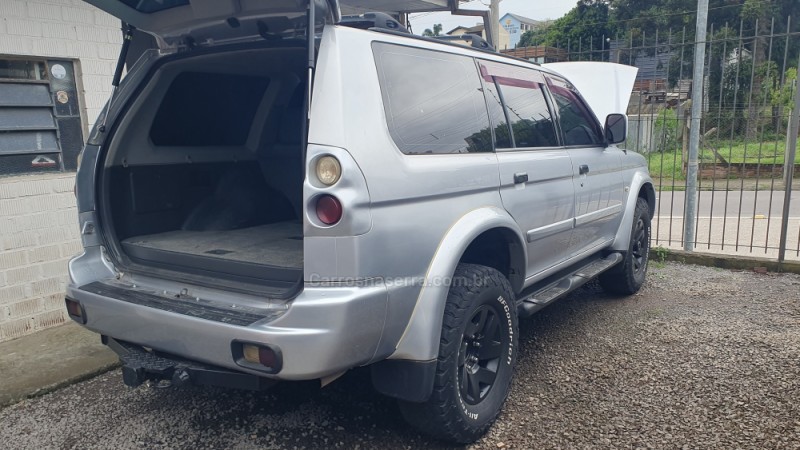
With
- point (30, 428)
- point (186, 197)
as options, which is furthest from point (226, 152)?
point (30, 428)

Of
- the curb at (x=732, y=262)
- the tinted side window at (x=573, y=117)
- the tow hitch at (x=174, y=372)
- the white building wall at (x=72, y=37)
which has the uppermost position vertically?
the white building wall at (x=72, y=37)

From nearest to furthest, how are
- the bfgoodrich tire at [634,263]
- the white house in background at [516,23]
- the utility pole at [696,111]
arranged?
1. the bfgoodrich tire at [634,263]
2. the utility pole at [696,111]
3. the white house in background at [516,23]

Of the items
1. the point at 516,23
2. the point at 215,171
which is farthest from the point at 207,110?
the point at 516,23

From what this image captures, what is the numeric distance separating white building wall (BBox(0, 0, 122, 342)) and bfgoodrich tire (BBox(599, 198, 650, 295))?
4628 mm

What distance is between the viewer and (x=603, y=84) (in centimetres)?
568

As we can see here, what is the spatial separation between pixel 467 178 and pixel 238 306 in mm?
1250

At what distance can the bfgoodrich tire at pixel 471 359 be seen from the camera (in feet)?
8.99

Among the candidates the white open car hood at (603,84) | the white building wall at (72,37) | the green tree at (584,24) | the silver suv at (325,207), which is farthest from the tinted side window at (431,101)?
the green tree at (584,24)

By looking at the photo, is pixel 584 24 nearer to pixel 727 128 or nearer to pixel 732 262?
pixel 727 128

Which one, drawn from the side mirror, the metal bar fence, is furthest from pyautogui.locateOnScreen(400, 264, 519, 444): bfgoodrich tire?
the metal bar fence

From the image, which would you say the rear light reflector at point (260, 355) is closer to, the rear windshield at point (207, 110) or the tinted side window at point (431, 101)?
the tinted side window at point (431, 101)

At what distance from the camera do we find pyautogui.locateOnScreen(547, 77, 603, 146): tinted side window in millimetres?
4225

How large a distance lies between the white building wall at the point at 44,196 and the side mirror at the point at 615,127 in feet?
13.6

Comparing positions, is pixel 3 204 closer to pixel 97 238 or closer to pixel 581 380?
pixel 97 238
